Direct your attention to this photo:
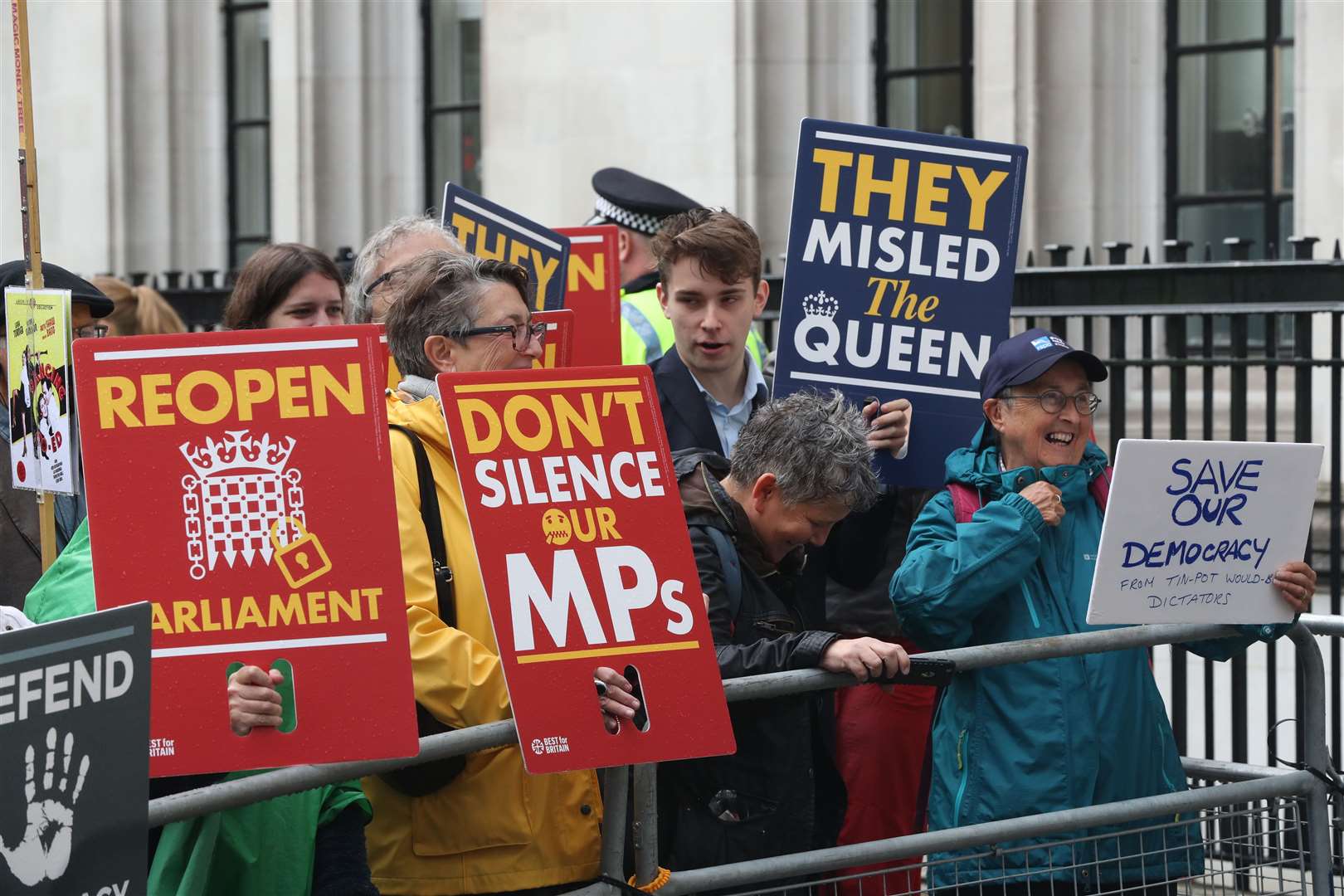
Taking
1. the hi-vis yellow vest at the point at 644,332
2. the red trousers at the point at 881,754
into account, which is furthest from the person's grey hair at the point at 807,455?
the hi-vis yellow vest at the point at 644,332

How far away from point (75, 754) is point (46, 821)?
90 millimetres

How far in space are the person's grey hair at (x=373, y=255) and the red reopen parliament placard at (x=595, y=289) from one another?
2.04ft

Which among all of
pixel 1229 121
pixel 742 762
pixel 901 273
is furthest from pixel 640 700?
pixel 1229 121

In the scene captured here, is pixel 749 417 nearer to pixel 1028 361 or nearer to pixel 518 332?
pixel 1028 361

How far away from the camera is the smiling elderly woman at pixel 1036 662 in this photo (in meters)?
3.88

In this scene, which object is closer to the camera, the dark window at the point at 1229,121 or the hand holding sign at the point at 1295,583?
the hand holding sign at the point at 1295,583

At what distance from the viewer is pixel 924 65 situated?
10.5 meters

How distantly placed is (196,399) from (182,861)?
0.78 metres

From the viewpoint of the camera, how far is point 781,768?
384cm

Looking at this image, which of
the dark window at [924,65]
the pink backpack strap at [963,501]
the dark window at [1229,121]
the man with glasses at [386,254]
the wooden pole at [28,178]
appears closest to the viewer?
the pink backpack strap at [963,501]

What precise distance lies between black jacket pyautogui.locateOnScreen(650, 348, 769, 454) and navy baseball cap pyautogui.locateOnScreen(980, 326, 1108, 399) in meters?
0.82

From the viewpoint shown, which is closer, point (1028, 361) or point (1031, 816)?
point (1031, 816)

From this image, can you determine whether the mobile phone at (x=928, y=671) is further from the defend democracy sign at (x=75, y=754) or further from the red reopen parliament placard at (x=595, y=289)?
the red reopen parliament placard at (x=595, y=289)

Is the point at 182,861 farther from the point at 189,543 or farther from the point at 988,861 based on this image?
the point at 988,861
